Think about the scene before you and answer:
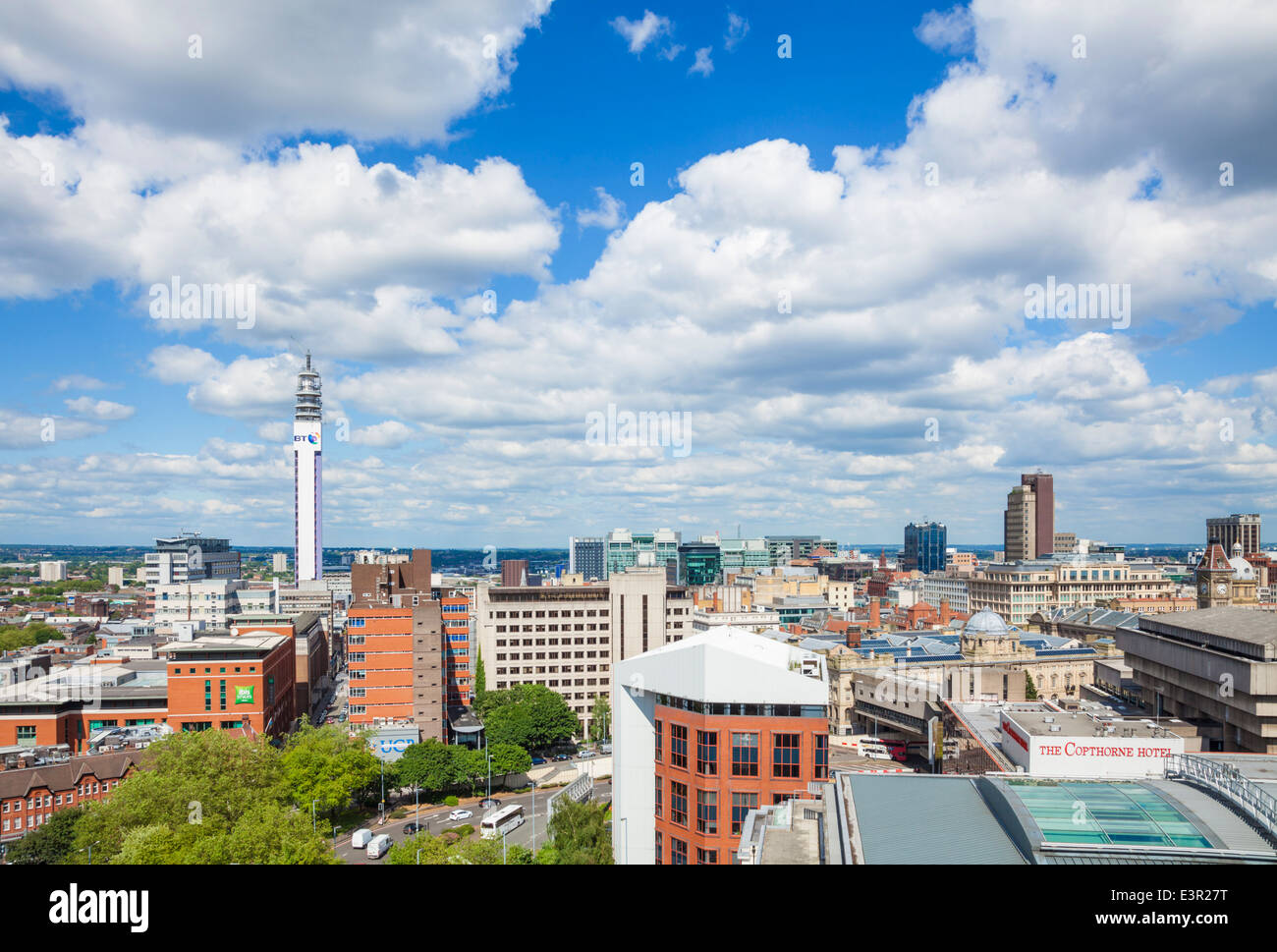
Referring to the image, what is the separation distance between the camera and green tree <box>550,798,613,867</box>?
4078cm

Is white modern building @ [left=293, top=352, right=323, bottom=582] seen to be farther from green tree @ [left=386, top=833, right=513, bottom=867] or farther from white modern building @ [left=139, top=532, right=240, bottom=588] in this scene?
green tree @ [left=386, top=833, right=513, bottom=867]

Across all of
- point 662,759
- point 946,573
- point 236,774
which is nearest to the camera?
point 662,759

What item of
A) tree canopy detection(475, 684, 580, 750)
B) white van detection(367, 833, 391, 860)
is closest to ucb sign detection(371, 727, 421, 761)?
Answer: tree canopy detection(475, 684, 580, 750)

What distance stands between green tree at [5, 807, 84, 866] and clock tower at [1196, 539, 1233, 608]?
94449 millimetres

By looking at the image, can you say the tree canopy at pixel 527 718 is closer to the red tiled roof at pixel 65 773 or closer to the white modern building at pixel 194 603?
the red tiled roof at pixel 65 773

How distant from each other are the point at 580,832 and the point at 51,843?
27443 mm

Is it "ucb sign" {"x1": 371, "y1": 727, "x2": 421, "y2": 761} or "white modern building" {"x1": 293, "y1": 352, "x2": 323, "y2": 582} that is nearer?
"ucb sign" {"x1": 371, "y1": 727, "x2": 421, "y2": 761}

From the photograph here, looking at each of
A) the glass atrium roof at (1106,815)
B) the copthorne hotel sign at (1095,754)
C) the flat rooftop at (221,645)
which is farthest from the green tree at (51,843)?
the copthorne hotel sign at (1095,754)

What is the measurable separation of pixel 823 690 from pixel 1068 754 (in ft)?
31.7

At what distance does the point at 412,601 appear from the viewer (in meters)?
72.6

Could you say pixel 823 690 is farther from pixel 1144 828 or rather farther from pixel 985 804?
pixel 1144 828

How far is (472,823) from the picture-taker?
57.5 m

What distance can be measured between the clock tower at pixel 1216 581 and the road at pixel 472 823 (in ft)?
210

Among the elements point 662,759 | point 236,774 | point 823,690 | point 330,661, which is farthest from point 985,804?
point 330,661
